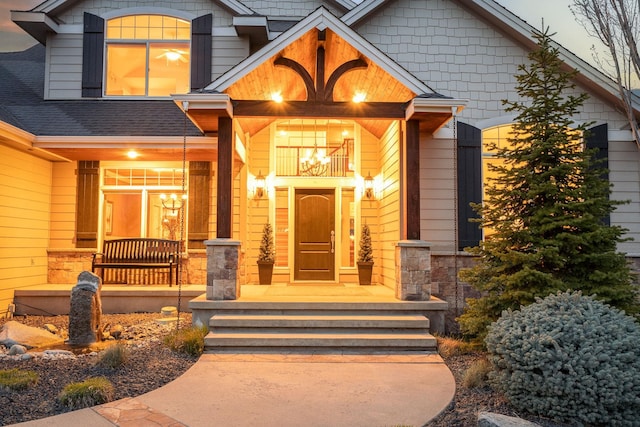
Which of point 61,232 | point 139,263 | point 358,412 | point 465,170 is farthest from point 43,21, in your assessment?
point 358,412

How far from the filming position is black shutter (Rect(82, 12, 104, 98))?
31.0ft

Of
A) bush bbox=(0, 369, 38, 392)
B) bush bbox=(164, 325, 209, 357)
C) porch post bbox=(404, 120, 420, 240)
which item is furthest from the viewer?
porch post bbox=(404, 120, 420, 240)

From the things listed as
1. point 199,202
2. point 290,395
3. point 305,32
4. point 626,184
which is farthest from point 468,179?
point 290,395

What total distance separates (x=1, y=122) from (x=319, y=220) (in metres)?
5.63

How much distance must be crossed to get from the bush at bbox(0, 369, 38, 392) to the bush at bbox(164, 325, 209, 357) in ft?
5.09

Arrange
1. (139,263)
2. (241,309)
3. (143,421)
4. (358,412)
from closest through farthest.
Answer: (143,421) → (358,412) → (241,309) → (139,263)

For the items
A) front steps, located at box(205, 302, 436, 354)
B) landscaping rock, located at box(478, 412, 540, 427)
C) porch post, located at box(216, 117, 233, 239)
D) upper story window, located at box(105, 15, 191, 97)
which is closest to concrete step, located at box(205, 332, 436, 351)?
front steps, located at box(205, 302, 436, 354)

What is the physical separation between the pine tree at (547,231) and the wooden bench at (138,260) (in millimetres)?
5414

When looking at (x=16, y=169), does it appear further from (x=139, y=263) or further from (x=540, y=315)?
(x=540, y=315)

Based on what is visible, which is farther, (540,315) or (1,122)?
(1,122)

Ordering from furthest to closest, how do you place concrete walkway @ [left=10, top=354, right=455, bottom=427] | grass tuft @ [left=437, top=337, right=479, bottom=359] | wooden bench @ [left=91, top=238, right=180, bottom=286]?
1. wooden bench @ [left=91, top=238, right=180, bottom=286]
2. grass tuft @ [left=437, top=337, right=479, bottom=359]
3. concrete walkway @ [left=10, top=354, right=455, bottom=427]

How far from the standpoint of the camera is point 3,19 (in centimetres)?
1311

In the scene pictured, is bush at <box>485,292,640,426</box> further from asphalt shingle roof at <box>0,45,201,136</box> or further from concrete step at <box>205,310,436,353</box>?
asphalt shingle roof at <box>0,45,201,136</box>

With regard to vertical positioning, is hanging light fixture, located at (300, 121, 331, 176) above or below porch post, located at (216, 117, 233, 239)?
above
